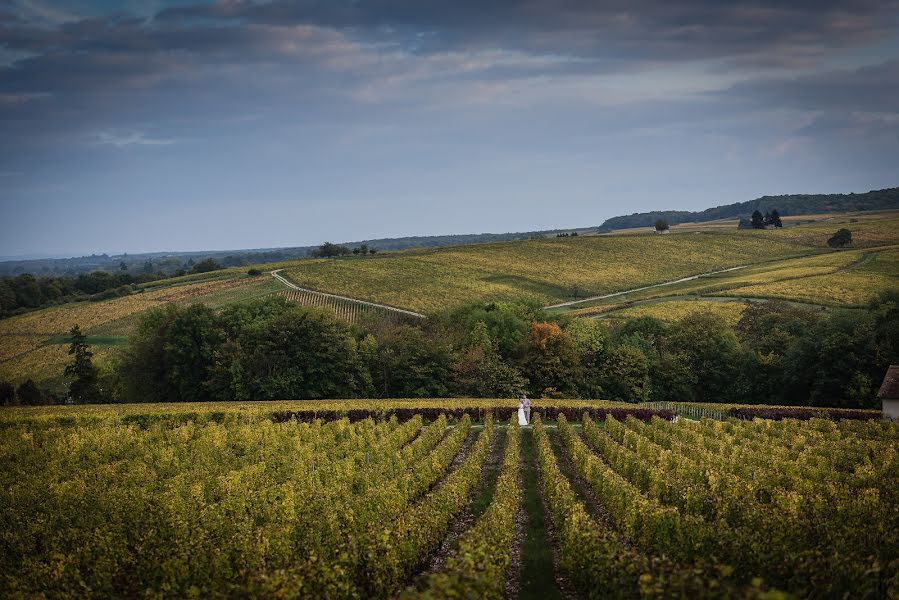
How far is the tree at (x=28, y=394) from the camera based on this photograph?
200 feet

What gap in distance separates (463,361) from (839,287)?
60.0m

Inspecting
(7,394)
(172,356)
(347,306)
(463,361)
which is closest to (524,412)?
(463,361)

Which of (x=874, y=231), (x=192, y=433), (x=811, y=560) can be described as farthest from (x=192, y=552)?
(x=874, y=231)

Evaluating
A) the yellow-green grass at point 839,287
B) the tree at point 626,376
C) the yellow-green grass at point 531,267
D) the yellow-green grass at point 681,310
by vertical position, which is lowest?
the tree at point 626,376

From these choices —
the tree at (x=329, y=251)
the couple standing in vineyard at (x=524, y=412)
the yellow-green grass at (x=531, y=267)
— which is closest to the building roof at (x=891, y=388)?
the couple standing in vineyard at (x=524, y=412)

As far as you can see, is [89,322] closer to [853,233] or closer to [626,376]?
[626,376]

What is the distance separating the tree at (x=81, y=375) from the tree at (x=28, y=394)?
6.40 metres

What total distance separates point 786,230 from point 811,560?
149114 millimetres

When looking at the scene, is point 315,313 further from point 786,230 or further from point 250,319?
point 786,230

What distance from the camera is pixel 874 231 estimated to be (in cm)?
12750

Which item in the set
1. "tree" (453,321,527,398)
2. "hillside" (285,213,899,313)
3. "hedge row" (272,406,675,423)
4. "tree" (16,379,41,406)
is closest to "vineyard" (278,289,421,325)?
"hillside" (285,213,899,313)

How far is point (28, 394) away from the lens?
61.5 m

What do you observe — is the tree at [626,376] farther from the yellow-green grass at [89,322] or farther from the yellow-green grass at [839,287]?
the yellow-green grass at [89,322]

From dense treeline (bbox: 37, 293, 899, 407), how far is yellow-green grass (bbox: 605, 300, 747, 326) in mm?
14671
